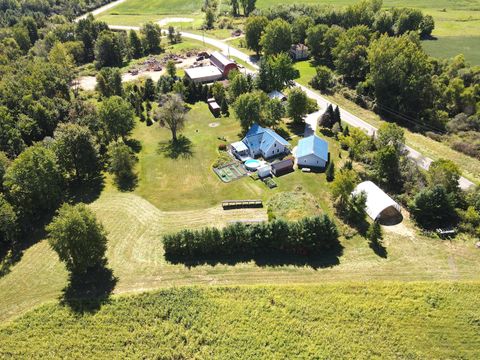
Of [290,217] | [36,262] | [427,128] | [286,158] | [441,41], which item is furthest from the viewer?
[441,41]

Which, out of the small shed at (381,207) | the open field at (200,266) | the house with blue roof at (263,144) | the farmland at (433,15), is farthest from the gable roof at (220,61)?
the small shed at (381,207)

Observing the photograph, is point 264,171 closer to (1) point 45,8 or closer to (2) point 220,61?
(2) point 220,61

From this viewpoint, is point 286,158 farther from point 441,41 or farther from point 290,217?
point 441,41

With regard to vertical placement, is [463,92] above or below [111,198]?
above

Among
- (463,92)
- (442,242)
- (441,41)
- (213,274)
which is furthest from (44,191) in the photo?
(441,41)

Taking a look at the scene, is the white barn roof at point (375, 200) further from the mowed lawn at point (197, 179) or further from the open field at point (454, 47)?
the open field at point (454, 47)

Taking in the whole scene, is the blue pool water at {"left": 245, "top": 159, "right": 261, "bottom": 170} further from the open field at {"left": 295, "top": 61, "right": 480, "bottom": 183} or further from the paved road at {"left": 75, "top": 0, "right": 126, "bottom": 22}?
the paved road at {"left": 75, "top": 0, "right": 126, "bottom": 22}
